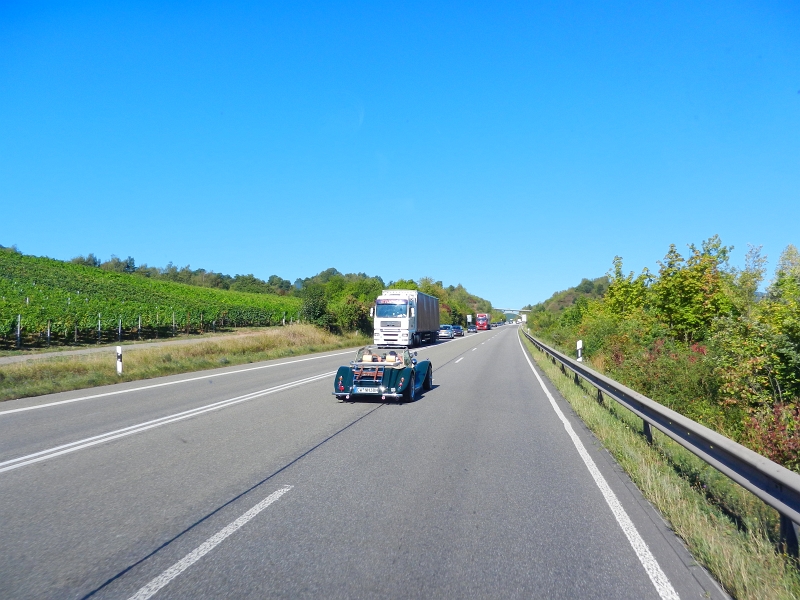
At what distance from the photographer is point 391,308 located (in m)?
37.8

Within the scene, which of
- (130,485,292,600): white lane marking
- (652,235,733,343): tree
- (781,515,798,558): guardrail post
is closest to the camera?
(130,485,292,600): white lane marking

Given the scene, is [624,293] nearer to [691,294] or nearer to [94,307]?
[691,294]

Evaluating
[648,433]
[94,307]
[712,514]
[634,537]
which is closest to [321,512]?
[634,537]

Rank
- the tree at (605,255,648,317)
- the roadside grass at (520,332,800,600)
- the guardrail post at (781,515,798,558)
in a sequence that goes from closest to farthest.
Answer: the roadside grass at (520,332,800,600)
the guardrail post at (781,515,798,558)
the tree at (605,255,648,317)

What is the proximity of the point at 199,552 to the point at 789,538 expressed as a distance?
4.30m

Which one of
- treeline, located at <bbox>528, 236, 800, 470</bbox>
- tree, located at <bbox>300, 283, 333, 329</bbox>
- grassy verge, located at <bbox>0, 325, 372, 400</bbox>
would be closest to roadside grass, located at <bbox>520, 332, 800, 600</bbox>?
treeline, located at <bbox>528, 236, 800, 470</bbox>

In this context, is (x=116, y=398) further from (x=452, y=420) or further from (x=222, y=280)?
(x=222, y=280)

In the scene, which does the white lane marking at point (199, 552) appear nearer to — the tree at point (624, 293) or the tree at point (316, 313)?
the tree at point (624, 293)

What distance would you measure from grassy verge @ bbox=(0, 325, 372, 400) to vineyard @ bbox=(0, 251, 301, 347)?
12940 millimetres

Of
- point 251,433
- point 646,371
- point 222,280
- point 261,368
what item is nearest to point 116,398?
point 251,433

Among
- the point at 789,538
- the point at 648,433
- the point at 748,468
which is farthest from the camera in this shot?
the point at 648,433

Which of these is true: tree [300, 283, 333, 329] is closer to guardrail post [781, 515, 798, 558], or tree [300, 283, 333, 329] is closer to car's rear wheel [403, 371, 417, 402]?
car's rear wheel [403, 371, 417, 402]

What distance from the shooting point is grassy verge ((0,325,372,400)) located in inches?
649

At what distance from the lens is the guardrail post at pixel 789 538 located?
4.48 m
